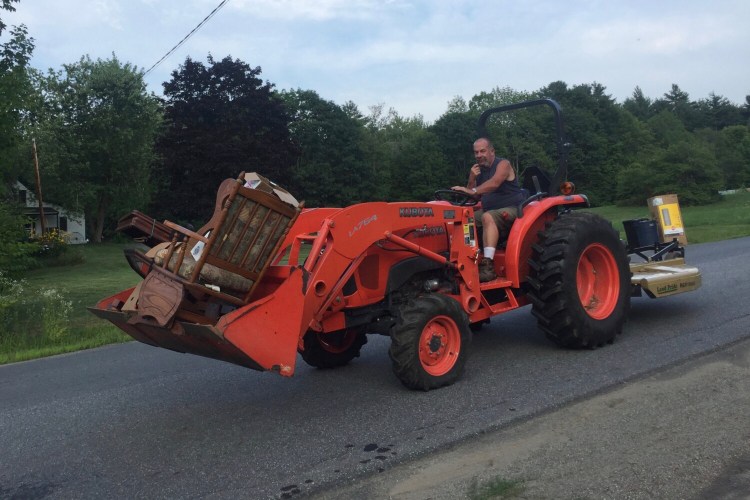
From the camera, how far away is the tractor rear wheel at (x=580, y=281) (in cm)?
630

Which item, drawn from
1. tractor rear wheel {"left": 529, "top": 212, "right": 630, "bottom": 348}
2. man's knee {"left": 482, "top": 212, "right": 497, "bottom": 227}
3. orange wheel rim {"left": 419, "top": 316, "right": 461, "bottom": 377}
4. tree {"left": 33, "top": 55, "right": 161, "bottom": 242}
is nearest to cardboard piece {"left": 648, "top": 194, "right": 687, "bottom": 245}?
tractor rear wheel {"left": 529, "top": 212, "right": 630, "bottom": 348}

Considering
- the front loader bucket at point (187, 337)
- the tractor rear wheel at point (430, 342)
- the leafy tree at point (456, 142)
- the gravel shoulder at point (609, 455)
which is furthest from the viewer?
the leafy tree at point (456, 142)

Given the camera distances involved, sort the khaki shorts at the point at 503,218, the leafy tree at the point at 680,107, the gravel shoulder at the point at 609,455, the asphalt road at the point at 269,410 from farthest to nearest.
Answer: the leafy tree at the point at 680,107
the khaki shorts at the point at 503,218
the asphalt road at the point at 269,410
the gravel shoulder at the point at 609,455

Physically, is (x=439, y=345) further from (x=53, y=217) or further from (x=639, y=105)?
(x=639, y=105)

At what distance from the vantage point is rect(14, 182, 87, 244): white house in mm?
41438

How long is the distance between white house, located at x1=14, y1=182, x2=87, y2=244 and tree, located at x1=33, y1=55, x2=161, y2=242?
1581mm

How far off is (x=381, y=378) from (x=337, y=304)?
101 cm

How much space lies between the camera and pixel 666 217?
8.61 meters

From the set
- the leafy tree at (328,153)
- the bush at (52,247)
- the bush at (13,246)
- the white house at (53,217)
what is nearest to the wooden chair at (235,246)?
the bush at (13,246)

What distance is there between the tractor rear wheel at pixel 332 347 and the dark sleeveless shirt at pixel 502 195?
1.87 meters

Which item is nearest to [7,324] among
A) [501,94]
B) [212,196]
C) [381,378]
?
[381,378]

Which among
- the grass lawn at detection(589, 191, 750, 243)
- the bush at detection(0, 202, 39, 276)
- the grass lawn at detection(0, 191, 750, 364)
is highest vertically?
the bush at detection(0, 202, 39, 276)

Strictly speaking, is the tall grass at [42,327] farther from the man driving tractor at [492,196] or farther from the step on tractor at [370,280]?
the man driving tractor at [492,196]

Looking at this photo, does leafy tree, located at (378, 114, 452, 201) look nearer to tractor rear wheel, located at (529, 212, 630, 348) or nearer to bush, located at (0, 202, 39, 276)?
bush, located at (0, 202, 39, 276)
